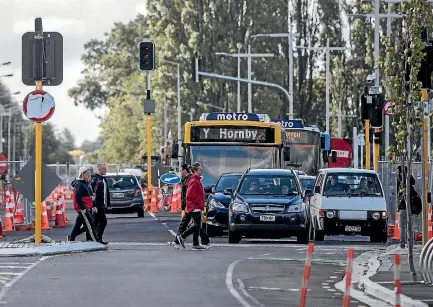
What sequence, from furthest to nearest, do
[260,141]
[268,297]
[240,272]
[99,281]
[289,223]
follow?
[260,141] → [289,223] → [240,272] → [99,281] → [268,297]

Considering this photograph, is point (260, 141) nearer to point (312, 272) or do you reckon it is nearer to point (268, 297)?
point (312, 272)

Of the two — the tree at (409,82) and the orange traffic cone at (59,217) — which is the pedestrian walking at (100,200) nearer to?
the tree at (409,82)

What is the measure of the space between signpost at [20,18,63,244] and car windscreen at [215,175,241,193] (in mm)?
7632

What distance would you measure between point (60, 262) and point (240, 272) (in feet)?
12.7

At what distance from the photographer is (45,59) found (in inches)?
1240

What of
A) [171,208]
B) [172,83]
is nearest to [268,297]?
[171,208]

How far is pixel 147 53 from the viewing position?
5003 centimetres

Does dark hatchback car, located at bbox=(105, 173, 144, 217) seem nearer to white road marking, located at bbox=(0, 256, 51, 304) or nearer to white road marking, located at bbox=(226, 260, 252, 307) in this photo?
white road marking, located at bbox=(0, 256, 51, 304)

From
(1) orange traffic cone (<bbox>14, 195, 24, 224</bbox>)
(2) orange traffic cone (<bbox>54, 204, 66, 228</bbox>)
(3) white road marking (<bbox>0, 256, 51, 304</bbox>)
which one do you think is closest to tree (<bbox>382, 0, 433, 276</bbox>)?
(3) white road marking (<bbox>0, 256, 51, 304</bbox>)

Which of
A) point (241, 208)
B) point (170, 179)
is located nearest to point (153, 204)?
point (170, 179)

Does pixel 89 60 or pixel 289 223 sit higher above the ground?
pixel 89 60

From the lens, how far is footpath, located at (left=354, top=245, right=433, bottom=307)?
20031 millimetres

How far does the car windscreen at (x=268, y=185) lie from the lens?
3609 cm

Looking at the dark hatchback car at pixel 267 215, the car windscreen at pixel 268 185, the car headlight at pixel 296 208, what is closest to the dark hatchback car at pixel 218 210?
the car windscreen at pixel 268 185
